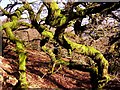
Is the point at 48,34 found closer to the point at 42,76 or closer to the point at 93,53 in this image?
the point at 93,53

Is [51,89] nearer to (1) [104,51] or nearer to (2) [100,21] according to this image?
(1) [104,51]

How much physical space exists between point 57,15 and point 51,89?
572 centimetres

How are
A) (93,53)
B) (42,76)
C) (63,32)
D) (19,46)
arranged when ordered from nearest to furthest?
(63,32)
(93,53)
(19,46)
(42,76)

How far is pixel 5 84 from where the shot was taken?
11352mm

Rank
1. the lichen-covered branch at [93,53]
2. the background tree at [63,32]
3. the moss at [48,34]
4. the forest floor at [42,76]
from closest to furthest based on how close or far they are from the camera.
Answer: the background tree at [63,32] < the lichen-covered branch at [93,53] < the moss at [48,34] < the forest floor at [42,76]

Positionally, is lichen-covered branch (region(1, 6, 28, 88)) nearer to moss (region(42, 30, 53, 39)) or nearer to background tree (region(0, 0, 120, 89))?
background tree (region(0, 0, 120, 89))

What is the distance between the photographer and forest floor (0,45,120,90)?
504 inches

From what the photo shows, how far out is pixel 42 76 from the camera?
1405 centimetres

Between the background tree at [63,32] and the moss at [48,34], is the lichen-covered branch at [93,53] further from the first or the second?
the moss at [48,34]

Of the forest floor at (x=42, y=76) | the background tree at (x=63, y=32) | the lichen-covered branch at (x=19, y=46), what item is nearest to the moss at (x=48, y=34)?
the background tree at (x=63, y=32)

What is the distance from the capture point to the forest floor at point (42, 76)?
504 inches

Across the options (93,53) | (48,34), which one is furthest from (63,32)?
(93,53)

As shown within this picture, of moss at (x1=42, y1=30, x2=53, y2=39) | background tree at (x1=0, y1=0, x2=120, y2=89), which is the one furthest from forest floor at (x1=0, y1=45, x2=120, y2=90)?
moss at (x1=42, y1=30, x2=53, y2=39)

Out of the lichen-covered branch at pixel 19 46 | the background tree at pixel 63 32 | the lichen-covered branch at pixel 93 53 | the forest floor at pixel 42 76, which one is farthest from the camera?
the forest floor at pixel 42 76
